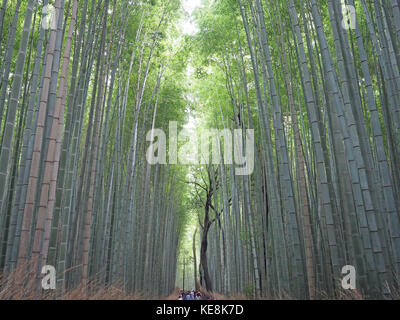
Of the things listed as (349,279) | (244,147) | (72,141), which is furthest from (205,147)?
(349,279)

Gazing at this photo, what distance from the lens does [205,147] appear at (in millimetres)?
8781

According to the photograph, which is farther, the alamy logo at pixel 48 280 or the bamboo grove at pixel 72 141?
the bamboo grove at pixel 72 141

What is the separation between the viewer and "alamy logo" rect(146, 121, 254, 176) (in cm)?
582

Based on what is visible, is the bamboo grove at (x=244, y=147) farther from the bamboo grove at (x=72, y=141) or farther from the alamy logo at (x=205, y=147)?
the alamy logo at (x=205, y=147)

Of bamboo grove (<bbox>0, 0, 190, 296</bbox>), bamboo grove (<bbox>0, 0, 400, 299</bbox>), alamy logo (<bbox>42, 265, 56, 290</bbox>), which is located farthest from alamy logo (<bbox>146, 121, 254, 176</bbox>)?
alamy logo (<bbox>42, 265, 56, 290</bbox>)

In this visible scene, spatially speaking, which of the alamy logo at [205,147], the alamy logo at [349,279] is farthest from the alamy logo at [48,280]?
the alamy logo at [205,147]

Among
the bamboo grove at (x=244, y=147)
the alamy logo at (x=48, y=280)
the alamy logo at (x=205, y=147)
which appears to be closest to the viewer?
the alamy logo at (x=48, y=280)

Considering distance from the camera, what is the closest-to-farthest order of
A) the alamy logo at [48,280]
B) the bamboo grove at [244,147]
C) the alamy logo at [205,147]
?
the alamy logo at [48,280]
the bamboo grove at [244,147]
the alamy logo at [205,147]

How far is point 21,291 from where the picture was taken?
165 cm

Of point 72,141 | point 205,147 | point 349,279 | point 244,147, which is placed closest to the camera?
point 349,279

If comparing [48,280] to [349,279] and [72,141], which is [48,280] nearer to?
[72,141]

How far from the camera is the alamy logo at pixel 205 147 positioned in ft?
19.1
